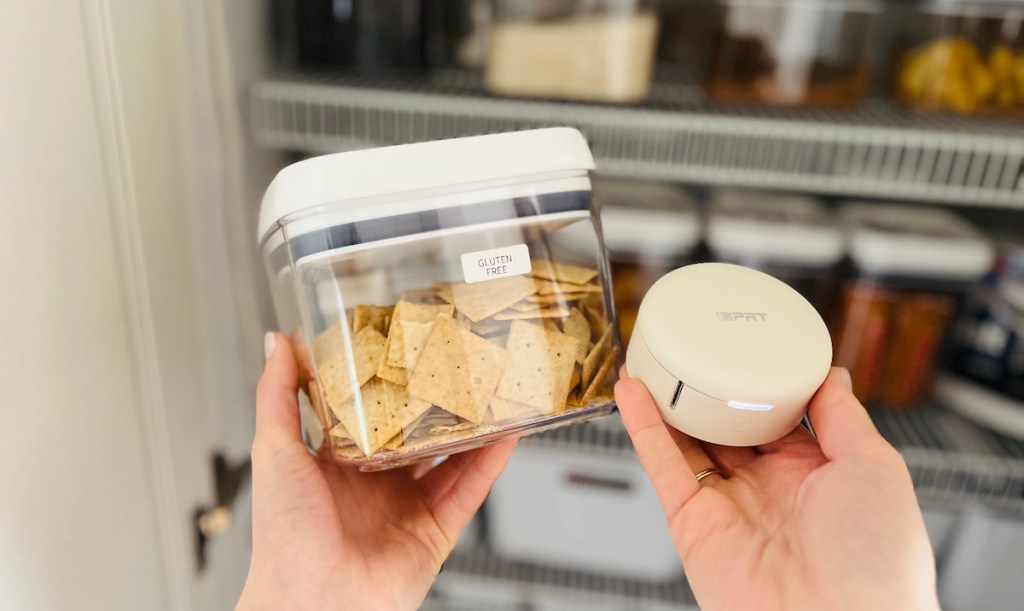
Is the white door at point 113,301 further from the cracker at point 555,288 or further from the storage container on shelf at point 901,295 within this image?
the storage container on shelf at point 901,295

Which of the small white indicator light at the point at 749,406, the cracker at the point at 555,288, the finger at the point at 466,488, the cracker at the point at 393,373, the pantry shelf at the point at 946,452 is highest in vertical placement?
the cracker at the point at 555,288

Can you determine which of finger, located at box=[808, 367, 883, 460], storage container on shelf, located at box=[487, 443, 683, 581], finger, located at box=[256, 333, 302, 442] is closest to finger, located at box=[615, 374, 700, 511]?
finger, located at box=[808, 367, 883, 460]

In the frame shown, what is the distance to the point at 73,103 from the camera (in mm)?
516

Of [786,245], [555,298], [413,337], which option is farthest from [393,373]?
[786,245]

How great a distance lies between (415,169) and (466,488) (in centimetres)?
34

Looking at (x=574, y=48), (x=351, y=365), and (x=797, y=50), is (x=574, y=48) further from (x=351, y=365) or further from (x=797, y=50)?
(x=351, y=365)

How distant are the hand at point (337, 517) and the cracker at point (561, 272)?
0.62ft

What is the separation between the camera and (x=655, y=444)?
53 centimetres

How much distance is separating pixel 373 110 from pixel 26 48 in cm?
37

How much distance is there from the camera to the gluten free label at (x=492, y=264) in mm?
520

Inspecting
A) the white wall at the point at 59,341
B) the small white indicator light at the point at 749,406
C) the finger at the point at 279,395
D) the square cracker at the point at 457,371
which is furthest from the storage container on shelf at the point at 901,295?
the white wall at the point at 59,341

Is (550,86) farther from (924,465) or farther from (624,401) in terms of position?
(924,465)

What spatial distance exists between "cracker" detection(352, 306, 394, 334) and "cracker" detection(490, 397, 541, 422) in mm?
99

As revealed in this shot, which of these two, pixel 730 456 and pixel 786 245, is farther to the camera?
pixel 786 245
